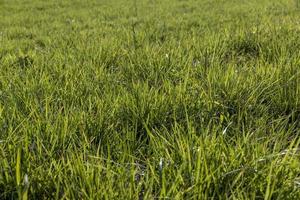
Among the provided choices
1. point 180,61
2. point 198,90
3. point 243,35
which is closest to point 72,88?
point 198,90

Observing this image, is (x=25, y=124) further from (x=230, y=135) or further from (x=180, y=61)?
(x=180, y=61)

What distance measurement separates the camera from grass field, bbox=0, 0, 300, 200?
4.75 ft

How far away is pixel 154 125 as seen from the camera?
2.10m

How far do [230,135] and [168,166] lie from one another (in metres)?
0.53

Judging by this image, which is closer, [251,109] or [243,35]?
[251,109]

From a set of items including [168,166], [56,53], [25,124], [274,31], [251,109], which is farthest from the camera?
[274,31]

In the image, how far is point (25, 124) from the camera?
1.88 metres

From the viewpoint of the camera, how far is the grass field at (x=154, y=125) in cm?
145

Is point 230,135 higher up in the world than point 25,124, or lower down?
lower down

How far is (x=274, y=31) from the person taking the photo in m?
4.15

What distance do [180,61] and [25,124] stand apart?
1.60 metres

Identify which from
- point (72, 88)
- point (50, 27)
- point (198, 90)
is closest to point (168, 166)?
point (198, 90)

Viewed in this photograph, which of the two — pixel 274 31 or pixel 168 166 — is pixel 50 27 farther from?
pixel 168 166

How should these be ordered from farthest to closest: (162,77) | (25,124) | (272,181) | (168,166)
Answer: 1. (162,77)
2. (25,124)
3. (168,166)
4. (272,181)
